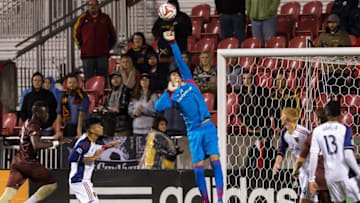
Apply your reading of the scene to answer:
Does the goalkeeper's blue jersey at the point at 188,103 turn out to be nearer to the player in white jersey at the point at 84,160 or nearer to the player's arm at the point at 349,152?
the player in white jersey at the point at 84,160

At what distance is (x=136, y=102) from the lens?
1169cm

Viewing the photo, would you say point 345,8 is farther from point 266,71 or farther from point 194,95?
point 194,95

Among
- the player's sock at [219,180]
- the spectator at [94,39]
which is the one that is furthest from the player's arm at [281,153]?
the spectator at [94,39]

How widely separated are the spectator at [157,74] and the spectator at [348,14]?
2.54 meters

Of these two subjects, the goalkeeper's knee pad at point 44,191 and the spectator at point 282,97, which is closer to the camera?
the spectator at point 282,97

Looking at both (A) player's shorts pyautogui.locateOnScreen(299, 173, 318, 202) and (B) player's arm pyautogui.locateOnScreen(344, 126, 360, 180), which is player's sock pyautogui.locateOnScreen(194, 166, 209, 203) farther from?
(B) player's arm pyautogui.locateOnScreen(344, 126, 360, 180)

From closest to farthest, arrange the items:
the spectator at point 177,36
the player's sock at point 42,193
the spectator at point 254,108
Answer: the spectator at point 254,108
the player's sock at point 42,193
the spectator at point 177,36

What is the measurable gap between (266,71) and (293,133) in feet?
3.54

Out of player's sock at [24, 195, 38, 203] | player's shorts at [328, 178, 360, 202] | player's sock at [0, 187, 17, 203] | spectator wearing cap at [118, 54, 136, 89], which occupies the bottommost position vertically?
player's sock at [24, 195, 38, 203]

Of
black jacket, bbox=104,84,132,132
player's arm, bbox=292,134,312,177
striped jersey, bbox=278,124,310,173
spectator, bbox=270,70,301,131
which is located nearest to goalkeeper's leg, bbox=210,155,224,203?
striped jersey, bbox=278,124,310,173

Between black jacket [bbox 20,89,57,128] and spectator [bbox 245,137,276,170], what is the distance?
3.46 m

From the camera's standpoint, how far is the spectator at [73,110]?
12062 millimetres

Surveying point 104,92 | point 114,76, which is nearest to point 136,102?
point 114,76

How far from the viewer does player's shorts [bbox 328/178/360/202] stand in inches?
344
